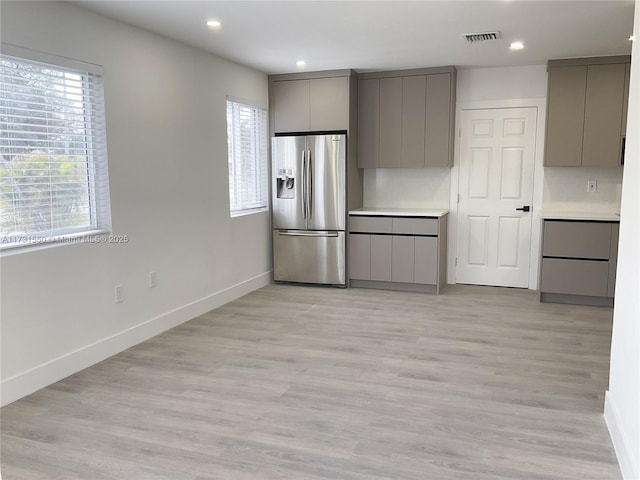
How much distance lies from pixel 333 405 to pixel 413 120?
3.74 metres

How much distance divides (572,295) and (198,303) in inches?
144

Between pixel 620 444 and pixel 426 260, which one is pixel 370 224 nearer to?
pixel 426 260

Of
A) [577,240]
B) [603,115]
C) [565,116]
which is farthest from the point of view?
[565,116]

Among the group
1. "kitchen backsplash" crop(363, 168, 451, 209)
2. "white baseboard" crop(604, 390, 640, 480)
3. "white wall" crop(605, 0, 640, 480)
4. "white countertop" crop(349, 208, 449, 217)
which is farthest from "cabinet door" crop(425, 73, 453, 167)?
"white baseboard" crop(604, 390, 640, 480)

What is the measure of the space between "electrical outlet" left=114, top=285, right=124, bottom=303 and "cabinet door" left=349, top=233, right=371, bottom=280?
271 centimetres

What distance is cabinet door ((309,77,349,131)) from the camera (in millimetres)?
5664

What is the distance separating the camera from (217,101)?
4.96m

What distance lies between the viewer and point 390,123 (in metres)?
5.85

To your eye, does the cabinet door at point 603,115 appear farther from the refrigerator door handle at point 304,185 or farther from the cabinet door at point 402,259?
the refrigerator door handle at point 304,185

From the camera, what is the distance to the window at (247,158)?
5.39 metres

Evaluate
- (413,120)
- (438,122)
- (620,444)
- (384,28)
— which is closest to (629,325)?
(620,444)

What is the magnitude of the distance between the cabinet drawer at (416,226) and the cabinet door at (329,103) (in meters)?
1.20

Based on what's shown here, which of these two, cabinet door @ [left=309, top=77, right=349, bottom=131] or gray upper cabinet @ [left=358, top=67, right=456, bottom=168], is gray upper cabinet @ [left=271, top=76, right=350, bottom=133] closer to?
cabinet door @ [left=309, top=77, right=349, bottom=131]

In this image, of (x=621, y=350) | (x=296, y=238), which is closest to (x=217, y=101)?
(x=296, y=238)
